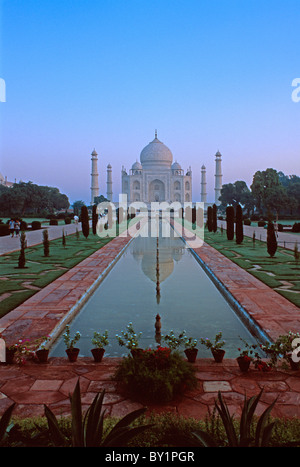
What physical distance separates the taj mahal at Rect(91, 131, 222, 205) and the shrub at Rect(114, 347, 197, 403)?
49506 millimetres

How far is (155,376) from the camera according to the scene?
2.83m

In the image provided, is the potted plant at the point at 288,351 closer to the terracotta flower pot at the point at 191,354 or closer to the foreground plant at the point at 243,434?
the terracotta flower pot at the point at 191,354

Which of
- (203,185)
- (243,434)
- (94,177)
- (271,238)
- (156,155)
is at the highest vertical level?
(156,155)

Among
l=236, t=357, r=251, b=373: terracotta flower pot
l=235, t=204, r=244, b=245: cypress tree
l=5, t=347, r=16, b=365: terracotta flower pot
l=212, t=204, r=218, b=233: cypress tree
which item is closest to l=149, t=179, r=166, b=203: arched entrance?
l=212, t=204, r=218, b=233: cypress tree

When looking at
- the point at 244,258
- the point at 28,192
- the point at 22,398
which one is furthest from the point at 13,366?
the point at 28,192

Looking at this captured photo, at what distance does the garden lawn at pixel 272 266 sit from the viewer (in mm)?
6426

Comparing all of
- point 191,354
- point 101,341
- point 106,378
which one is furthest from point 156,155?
point 106,378

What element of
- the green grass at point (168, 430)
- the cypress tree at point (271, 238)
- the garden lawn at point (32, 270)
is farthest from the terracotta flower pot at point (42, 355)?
the cypress tree at point (271, 238)

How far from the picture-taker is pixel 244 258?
10094 mm

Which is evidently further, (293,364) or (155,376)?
(293,364)

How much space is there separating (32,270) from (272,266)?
5.33 m

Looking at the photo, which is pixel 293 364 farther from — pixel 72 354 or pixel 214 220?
pixel 214 220

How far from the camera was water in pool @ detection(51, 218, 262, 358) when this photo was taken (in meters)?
4.33

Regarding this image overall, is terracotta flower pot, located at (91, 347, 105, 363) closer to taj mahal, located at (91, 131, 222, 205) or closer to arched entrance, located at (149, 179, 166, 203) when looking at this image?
taj mahal, located at (91, 131, 222, 205)
